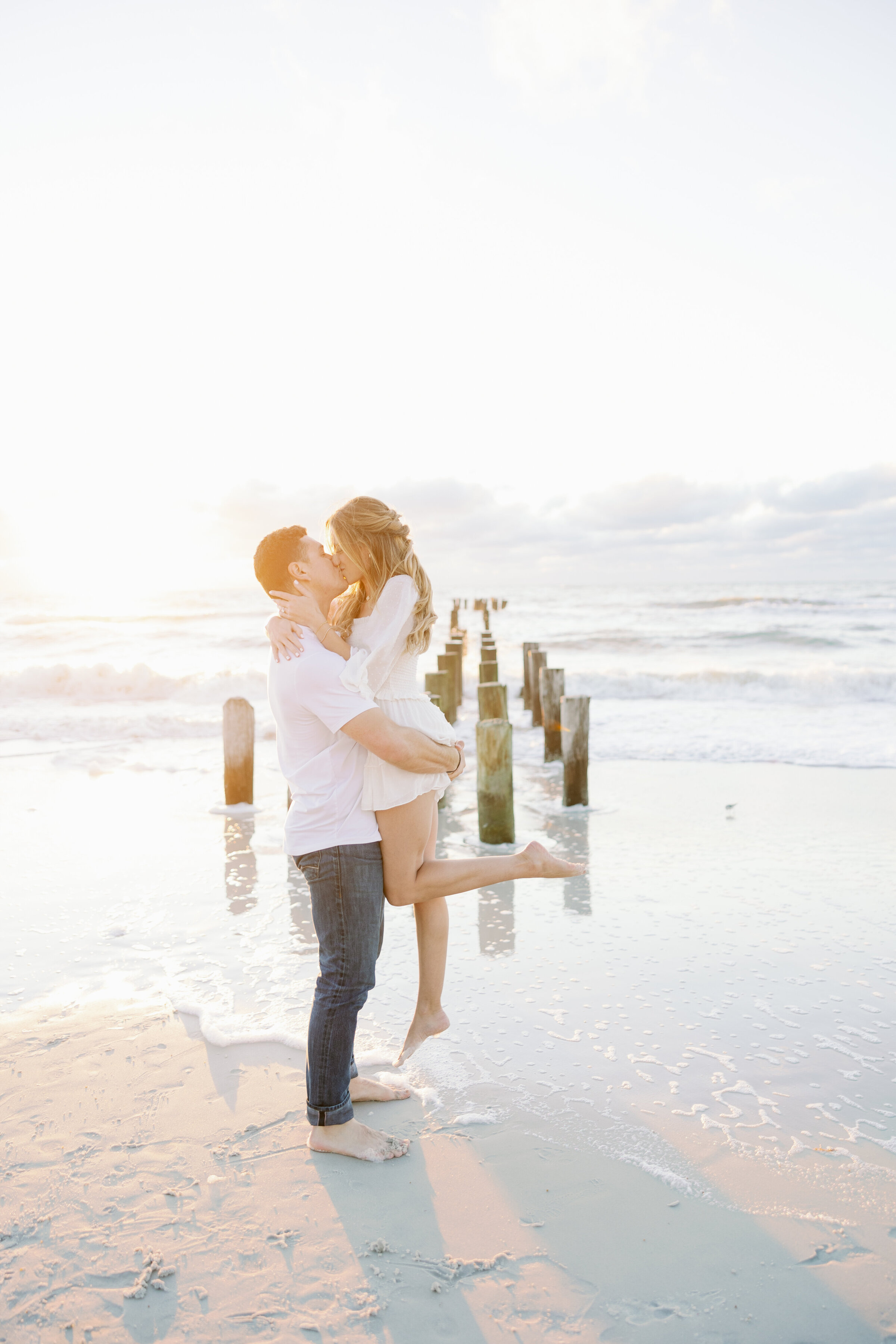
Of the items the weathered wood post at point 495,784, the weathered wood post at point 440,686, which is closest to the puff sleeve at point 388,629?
the weathered wood post at point 495,784

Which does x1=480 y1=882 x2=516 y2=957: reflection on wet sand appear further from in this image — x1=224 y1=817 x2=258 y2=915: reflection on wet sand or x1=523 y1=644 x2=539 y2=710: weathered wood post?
x1=523 y1=644 x2=539 y2=710: weathered wood post

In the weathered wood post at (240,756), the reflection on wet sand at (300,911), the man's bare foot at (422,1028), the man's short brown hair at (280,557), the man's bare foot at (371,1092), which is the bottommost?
the reflection on wet sand at (300,911)

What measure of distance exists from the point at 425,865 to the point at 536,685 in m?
10.4

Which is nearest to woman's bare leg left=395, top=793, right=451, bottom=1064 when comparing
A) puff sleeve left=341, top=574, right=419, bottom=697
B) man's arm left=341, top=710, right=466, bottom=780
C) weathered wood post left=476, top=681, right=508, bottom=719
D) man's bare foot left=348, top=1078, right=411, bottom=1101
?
man's bare foot left=348, top=1078, right=411, bottom=1101

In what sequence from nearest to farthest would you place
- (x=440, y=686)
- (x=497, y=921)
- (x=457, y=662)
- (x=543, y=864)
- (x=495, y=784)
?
(x=543, y=864) < (x=497, y=921) < (x=495, y=784) < (x=440, y=686) < (x=457, y=662)

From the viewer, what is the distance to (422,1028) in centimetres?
318

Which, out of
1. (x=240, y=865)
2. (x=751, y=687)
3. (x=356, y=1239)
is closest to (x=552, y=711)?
(x=240, y=865)

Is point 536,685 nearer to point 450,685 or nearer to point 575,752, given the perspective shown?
point 450,685

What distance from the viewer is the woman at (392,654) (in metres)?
2.75

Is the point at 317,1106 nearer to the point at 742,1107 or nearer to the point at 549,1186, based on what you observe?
the point at 549,1186

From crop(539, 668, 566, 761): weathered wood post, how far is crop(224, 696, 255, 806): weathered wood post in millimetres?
3804

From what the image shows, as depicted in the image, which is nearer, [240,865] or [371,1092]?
[371,1092]

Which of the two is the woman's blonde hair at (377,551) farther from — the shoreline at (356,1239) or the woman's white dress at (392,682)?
the shoreline at (356,1239)

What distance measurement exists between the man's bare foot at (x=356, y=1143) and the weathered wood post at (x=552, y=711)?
7.44 m
